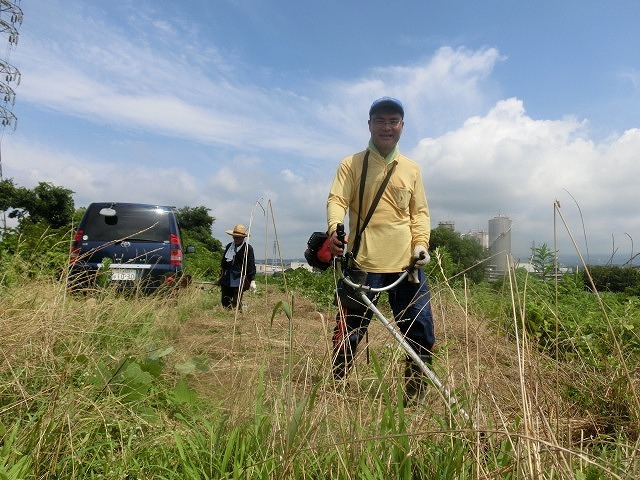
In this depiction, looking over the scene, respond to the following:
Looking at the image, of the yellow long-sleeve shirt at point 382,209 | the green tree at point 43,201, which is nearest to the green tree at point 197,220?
the green tree at point 43,201

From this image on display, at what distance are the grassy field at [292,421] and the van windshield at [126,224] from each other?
4.00 meters

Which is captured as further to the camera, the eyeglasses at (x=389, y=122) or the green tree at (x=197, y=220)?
the green tree at (x=197, y=220)

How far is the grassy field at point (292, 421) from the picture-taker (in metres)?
1.39

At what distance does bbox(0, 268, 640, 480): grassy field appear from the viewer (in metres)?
1.39

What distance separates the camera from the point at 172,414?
7.77 feet

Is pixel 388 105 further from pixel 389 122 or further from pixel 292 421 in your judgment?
pixel 292 421

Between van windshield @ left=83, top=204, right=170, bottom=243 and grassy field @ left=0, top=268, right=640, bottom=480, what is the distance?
4.00 meters

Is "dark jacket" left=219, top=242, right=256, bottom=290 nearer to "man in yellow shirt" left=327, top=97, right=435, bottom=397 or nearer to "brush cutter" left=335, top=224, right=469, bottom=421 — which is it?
"man in yellow shirt" left=327, top=97, right=435, bottom=397

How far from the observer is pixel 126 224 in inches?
263

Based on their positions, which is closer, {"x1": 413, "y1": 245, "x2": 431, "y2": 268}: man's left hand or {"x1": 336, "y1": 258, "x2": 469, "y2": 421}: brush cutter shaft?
{"x1": 336, "y1": 258, "x2": 469, "y2": 421}: brush cutter shaft

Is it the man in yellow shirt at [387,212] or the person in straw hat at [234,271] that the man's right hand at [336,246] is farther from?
the person in straw hat at [234,271]

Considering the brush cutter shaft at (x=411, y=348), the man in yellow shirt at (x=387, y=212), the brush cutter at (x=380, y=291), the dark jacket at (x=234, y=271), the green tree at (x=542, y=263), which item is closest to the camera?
the brush cutter shaft at (x=411, y=348)

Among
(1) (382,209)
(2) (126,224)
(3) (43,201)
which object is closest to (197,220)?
(3) (43,201)

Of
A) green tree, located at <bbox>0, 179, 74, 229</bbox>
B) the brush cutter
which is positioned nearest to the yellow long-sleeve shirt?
the brush cutter
